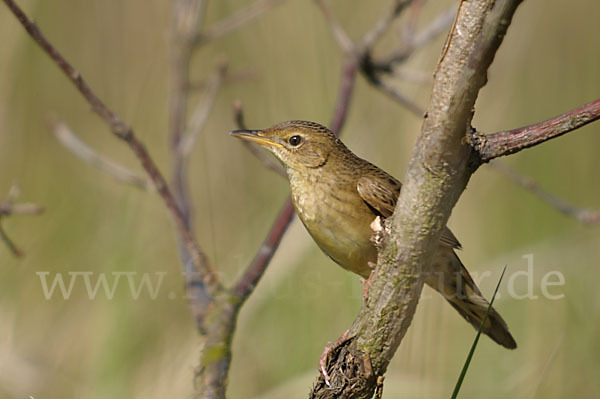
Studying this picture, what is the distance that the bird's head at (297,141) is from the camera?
3.32 meters

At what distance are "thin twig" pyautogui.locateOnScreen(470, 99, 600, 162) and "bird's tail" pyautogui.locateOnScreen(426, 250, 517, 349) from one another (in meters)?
1.39

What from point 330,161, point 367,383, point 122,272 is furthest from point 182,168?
point 367,383

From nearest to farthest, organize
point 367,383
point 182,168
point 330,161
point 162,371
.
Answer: point 367,383 < point 330,161 < point 162,371 < point 182,168

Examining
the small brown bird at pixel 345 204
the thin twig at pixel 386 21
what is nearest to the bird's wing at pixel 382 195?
the small brown bird at pixel 345 204

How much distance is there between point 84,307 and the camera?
4.54 metres

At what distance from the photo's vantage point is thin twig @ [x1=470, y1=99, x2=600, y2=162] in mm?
1683

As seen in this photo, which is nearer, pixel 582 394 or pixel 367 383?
pixel 367 383

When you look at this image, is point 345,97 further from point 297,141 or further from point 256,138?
point 256,138

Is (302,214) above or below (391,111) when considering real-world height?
below

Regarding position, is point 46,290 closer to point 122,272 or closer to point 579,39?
point 122,272

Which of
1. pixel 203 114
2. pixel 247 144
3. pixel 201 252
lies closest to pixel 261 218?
pixel 203 114

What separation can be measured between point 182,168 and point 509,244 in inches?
97.6

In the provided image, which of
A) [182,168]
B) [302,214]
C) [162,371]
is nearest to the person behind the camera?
[302,214]

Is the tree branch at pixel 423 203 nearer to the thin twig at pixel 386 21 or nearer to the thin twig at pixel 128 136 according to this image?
the thin twig at pixel 128 136
